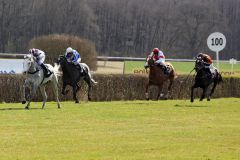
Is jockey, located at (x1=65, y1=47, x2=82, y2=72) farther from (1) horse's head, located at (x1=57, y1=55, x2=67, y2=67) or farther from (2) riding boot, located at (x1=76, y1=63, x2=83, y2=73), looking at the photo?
(1) horse's head, located at (x1=57, y1=55, x2=67, y2=67)

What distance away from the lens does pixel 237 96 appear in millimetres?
30750

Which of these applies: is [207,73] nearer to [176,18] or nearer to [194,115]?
[194,115]

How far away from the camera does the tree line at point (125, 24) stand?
57938mm

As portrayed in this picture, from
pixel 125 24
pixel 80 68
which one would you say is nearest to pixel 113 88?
pixel 80 68

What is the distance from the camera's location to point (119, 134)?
13.0 metres

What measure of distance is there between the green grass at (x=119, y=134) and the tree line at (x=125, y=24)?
3853 cm

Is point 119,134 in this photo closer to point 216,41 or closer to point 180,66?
point 216,41

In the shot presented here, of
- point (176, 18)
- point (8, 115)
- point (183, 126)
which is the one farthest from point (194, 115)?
point (176, 18)

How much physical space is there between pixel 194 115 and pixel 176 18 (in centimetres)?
4744

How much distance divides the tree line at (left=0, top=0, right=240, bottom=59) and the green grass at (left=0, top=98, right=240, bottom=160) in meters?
38.5

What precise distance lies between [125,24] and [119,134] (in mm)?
51428

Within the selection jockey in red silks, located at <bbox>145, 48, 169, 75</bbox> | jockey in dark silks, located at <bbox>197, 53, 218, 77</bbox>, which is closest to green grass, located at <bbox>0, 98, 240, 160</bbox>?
jockey in dark silks, located at <bbox>197, 53, 218, 77</bbox>

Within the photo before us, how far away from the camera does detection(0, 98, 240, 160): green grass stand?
10.4m

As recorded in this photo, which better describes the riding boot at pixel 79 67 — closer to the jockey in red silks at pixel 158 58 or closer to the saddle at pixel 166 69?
the jockey in red silks at pixel 158 58
